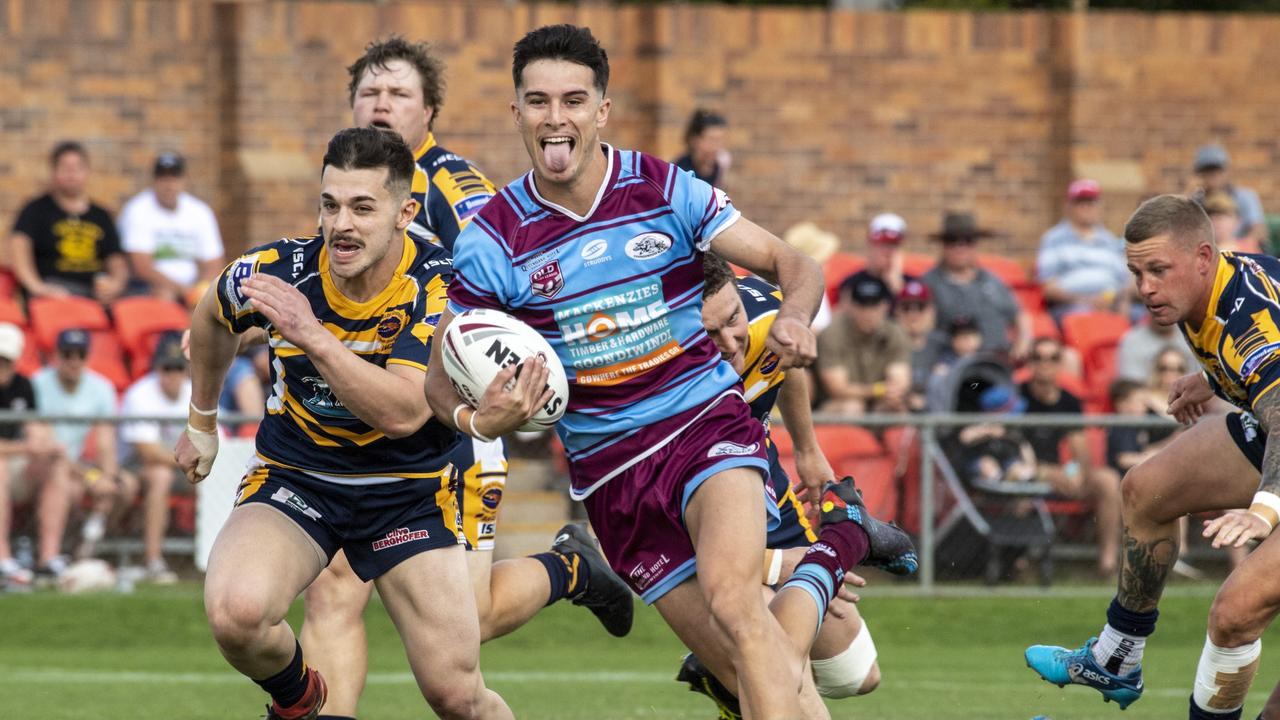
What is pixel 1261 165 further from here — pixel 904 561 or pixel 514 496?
pixel 904 561

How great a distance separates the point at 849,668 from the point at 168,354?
253 inches

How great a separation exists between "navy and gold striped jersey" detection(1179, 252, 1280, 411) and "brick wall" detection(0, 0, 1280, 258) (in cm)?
970

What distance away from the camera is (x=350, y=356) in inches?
245

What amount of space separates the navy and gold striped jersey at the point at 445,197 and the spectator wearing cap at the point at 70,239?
606 cm

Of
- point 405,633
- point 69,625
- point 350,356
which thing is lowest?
point 69,625

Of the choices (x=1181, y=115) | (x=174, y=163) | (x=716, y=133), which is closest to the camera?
(x=716, y=133)

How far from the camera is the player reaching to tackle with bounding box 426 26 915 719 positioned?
20.0 feet

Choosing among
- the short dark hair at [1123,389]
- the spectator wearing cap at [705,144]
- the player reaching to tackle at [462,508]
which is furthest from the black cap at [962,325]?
the player reaching to tackle at [462,508]

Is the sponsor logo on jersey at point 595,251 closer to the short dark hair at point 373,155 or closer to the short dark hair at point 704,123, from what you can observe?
the short dark hair at point 373,155

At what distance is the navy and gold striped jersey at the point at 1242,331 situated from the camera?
22.2 ft

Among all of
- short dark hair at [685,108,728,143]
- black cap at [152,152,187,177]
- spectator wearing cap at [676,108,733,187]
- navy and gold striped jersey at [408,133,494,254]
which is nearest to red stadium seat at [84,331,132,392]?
black cap at [152,152,187,177]

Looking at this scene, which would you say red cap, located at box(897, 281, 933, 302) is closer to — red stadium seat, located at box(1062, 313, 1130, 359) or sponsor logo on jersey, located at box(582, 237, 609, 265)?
red stadium seat, located at box(1062, 313, 1130, 359)

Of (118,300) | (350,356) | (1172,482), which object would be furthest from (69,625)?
(1172,482)

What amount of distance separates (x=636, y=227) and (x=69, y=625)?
6.62 meters
